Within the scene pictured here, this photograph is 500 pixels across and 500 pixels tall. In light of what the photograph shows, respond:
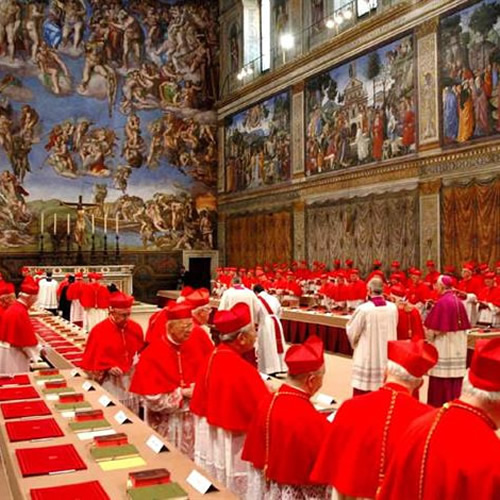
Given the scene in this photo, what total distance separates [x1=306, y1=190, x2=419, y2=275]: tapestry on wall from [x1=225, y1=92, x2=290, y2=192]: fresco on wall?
3226mm

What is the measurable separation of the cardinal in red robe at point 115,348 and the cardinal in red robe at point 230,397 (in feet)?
7.38

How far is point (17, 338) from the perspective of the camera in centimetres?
856

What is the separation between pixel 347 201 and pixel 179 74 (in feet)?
43.3

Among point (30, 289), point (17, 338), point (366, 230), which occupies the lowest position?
point (17, 338)

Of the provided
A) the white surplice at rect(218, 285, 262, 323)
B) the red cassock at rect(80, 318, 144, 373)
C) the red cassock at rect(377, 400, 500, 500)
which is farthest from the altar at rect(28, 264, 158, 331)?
the red cassock at rect(377, 400, 500, 500)

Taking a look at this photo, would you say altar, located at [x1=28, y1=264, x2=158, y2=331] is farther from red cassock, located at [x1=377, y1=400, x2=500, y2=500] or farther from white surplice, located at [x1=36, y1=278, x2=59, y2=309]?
red cassock, located at [x1=377, y1=400, x2=500, y2=500]

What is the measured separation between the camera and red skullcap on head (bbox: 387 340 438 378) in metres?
3.58

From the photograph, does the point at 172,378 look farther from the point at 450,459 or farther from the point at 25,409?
the point at 450,459

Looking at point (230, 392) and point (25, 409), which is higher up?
point (230, 392)

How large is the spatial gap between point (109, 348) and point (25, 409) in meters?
1.48

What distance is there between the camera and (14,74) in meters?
28.1

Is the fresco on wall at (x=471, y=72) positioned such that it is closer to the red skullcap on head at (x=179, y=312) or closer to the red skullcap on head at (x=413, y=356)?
the red skullcap on head at (x=179, y=312)

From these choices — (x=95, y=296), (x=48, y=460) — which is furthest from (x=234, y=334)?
(x=95, y=296)

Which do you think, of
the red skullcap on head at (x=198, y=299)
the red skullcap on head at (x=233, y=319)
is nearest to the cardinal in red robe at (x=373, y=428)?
the red skullcap on head at (x=233, y=319)
